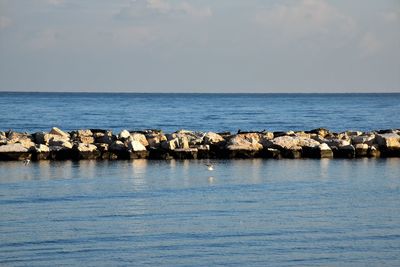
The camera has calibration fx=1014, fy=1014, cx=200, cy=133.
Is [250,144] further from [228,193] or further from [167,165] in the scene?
[228,193]

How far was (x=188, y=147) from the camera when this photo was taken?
1299 inches

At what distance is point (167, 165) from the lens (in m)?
30.1

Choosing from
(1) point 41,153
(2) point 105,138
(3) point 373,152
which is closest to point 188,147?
(2) point 105,138

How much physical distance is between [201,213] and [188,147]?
1279 centimetres

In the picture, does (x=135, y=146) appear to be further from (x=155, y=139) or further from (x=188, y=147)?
(x=188, y=147)

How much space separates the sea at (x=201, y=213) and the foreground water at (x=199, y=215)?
2 centimetres

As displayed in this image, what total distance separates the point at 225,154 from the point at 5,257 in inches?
679

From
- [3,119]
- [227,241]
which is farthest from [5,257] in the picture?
[3,119]

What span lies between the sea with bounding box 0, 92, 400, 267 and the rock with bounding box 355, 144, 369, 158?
1.02m

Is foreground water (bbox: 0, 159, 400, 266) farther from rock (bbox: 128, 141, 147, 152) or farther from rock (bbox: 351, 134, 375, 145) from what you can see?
rock (bbox: 351, 134, 375, 145)

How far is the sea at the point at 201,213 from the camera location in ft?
53.3

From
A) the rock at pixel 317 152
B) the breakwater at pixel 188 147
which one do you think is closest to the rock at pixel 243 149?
the breakwater at pixel 188 147

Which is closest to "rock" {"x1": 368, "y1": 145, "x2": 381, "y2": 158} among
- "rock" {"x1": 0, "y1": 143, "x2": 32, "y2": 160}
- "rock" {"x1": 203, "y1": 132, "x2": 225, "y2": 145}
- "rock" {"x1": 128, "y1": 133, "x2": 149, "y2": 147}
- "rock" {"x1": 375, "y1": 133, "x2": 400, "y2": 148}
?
"rock" {"x1": 375, "y1": 133, "x2": 400, "y2": 148}

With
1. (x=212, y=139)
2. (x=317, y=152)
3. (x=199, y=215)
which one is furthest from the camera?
(x=212, y=139)
